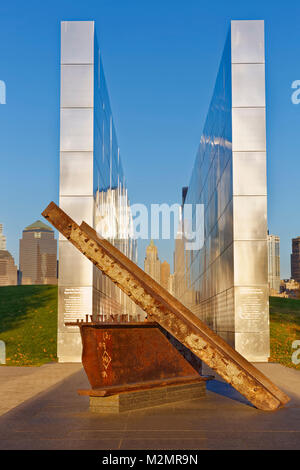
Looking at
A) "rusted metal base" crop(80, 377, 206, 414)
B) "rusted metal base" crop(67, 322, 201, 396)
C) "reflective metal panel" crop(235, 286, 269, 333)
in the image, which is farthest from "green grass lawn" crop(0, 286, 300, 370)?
"rusted metal base" crop(67, 322, 201, 396)

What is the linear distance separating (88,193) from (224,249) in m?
6.05

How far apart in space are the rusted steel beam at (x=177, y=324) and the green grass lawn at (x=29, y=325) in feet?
39.6

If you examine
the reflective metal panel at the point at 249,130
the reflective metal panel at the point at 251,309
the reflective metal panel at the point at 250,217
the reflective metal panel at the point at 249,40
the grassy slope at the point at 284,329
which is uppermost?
the reflective metal panel at the point at 249,40

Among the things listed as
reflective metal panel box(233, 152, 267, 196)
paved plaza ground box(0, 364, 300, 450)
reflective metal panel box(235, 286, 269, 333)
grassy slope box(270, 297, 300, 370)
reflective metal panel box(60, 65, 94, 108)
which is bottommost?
grassy slope box(270, 297, 300, 370)

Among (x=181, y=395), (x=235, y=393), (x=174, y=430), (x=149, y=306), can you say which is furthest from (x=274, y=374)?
(x=174, y=430)

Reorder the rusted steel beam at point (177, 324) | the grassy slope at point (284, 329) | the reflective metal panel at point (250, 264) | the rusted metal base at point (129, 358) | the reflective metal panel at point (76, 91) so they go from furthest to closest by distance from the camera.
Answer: the grassy slope at point (284, 329), the reflective metal panel at point (76, 91), the reflective metal panel at point (250, 264), the rusted metal base at point (129, 358), the rusted steel beam at point (177, 324)

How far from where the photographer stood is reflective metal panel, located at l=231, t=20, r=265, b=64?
802 inches

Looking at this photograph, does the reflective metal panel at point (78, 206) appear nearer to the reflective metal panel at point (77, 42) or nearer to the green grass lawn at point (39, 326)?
the reflective metal panel at point (77, 42)

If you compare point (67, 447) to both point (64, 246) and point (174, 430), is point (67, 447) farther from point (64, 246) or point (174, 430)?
point (64, 246)

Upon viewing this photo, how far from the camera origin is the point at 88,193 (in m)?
20.0

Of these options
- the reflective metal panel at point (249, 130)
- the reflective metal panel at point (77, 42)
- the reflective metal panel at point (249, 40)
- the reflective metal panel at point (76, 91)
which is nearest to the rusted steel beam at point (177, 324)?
the reflective metal panel at point (249, 130)

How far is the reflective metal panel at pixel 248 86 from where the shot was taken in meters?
20.4

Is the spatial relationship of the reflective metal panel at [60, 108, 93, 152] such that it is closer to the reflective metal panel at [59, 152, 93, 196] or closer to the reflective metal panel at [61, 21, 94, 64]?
the reflective metal panel at [59, 152, 93, 196]

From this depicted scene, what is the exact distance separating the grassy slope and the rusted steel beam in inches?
421
